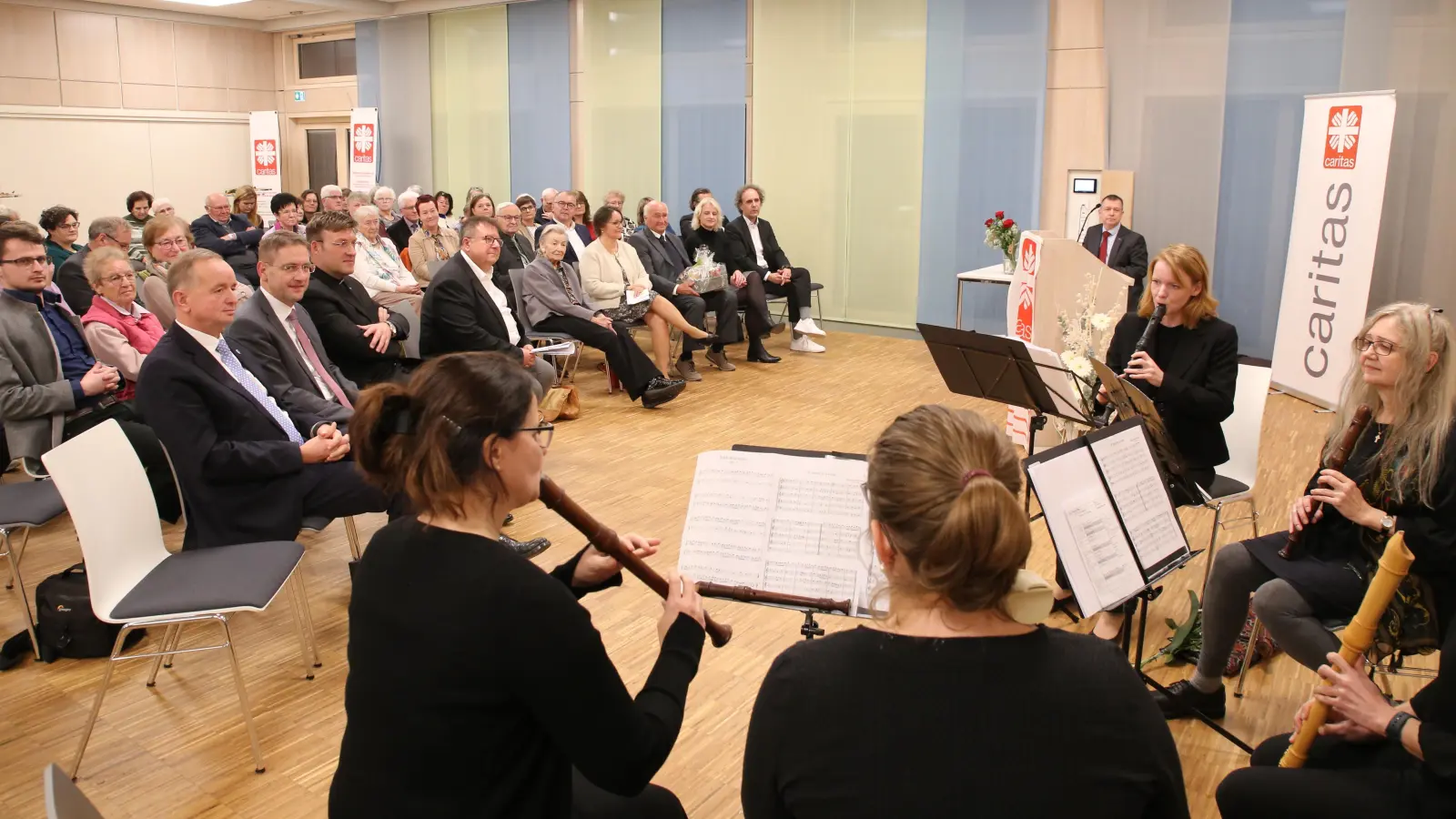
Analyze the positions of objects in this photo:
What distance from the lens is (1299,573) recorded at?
2803mm

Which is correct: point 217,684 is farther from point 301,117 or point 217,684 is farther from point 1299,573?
point 301,117

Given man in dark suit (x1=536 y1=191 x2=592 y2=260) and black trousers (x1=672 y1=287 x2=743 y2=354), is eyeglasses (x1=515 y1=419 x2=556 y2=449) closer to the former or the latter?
black trousers (x1=672 y1=287 x2=743 y2=354)

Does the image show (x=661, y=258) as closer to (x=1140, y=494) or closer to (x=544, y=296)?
(x=544, y=296)

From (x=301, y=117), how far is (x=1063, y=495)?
47.5 ft

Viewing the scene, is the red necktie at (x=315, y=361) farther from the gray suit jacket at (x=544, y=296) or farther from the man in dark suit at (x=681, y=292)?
the man in dark suit at (x=681, y=292)

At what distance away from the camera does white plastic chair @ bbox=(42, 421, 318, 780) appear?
268cm

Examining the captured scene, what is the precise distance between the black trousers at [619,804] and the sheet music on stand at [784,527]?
18.1 inches

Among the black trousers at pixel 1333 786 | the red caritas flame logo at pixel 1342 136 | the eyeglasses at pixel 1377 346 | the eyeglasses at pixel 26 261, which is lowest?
the black trousers at pixel 1333 786

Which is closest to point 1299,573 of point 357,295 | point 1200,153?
point 357,295

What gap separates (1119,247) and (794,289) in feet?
8.42

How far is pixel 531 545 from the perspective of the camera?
14.2ft

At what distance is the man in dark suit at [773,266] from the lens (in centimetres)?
864

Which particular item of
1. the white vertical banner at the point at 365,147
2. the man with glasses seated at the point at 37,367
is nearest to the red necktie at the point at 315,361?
the man with glasses seated at the point at 37,367

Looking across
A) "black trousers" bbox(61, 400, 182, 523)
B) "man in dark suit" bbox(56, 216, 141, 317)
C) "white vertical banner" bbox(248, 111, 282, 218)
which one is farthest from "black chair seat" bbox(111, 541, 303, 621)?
"white vertical banner" bbox(248, 111, 282, 218)
